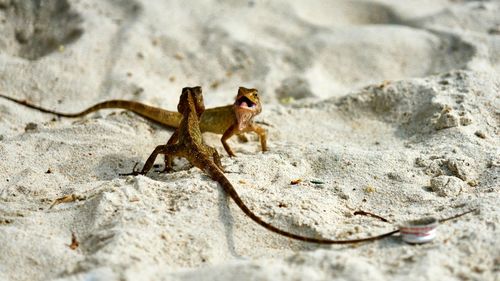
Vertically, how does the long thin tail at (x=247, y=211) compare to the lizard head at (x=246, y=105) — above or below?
below

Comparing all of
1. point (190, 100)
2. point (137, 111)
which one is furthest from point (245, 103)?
point (137, 111)

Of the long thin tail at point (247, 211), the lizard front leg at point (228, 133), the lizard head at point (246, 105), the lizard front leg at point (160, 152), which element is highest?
the lizard head at point (246, 105)

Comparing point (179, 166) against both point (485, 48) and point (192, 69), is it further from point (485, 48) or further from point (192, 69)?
point (485, 48)

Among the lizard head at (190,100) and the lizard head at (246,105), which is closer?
the lizard head at (190,100)

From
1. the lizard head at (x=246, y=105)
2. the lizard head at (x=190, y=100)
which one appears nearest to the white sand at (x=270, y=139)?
the lizard head at (x=246, y=105)

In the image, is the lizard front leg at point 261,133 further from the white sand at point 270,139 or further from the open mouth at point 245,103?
the open mouth at point 245,103

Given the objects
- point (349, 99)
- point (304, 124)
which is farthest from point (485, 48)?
point (304, 124)

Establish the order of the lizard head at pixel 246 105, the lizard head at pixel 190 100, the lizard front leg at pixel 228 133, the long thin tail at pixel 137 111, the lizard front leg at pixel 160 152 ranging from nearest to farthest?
the lizard front leg at pixel 160 152 → the lizard head at pixel 190 100 → the lizard head at pixel 246 105 → the lizard front leg at pixel 228 133 → the long thin tail at pixel 137 111
